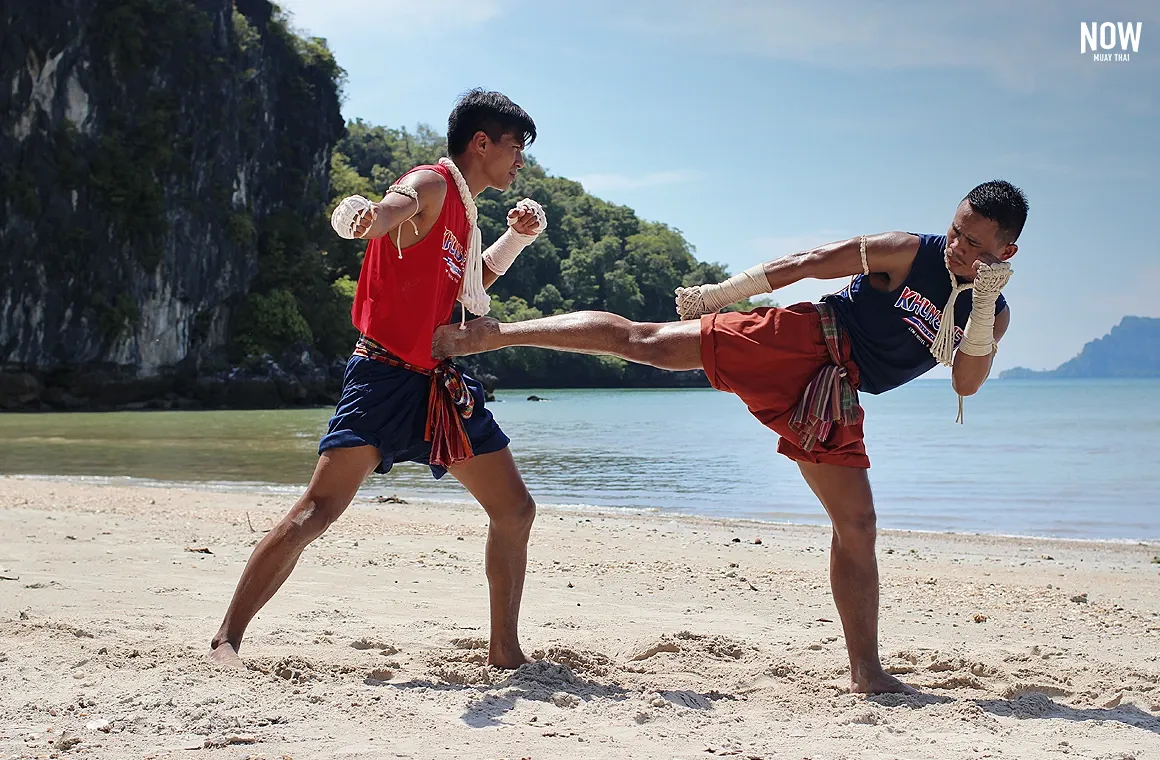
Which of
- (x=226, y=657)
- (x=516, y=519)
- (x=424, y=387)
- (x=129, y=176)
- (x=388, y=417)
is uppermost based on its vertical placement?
(x=129, y=176)

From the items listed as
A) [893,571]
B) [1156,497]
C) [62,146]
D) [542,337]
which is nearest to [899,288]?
[542,337]

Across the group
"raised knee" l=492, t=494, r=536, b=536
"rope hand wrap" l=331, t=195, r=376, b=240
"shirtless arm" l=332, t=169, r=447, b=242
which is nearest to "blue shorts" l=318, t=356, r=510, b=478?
"raised knee" l=492, t=494, r=536, b=536

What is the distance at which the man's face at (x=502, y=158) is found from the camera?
4082 mm

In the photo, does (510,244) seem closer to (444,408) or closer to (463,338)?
(463,338)

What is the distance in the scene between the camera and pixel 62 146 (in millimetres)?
41844

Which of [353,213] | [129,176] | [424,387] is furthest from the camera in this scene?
[129,176]

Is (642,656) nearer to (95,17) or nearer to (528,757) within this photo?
(528,757)

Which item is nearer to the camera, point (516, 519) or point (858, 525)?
point (858, 525)

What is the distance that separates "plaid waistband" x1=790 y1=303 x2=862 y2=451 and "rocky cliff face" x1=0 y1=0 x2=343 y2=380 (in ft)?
141

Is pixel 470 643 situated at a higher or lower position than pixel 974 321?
lower

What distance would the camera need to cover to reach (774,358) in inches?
155

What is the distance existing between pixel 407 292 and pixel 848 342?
1623 millimetres

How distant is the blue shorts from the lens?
375cm

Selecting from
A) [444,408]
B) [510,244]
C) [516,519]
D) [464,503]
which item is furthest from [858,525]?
[464,503]
